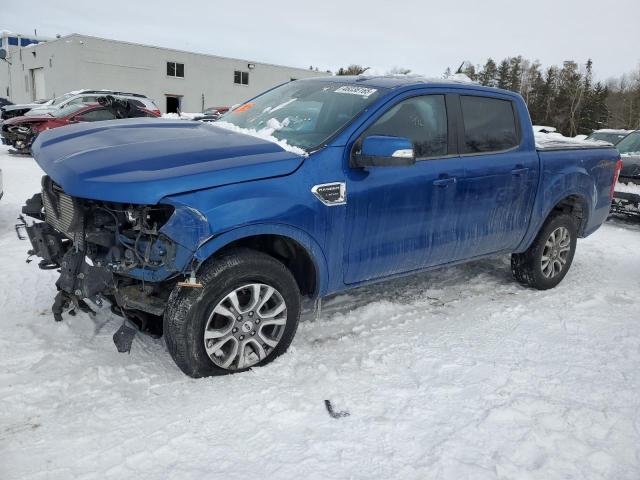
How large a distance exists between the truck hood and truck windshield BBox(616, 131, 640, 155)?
31.0 feet

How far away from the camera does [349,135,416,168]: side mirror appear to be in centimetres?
326

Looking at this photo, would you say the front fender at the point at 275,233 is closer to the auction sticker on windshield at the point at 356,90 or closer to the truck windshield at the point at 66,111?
the auction sticker on windshield at the point at 356,90

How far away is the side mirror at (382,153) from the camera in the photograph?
3.26 m

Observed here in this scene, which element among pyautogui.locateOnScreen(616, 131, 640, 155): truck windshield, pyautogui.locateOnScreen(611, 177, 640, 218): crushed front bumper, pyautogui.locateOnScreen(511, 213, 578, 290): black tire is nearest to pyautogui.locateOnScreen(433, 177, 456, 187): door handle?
pyautogui.locateOnScreen(511, 213, 578, 290): black tire

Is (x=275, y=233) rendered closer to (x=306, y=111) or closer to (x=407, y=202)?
(x=407, y=202)

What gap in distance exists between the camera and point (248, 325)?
3.13m

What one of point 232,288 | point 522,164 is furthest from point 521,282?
point 232,288

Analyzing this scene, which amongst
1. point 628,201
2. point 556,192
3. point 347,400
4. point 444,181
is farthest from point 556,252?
point 628,201

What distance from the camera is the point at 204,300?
9.61 feet

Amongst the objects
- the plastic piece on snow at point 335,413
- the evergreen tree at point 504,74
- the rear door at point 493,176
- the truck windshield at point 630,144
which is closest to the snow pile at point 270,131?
the rear door at point 493,176

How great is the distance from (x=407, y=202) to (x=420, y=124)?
2.14 ft

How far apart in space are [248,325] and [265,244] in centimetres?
55

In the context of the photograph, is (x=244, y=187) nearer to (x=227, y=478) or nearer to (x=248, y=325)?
(x=248, y=325)

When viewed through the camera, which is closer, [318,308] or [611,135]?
[318,308]
